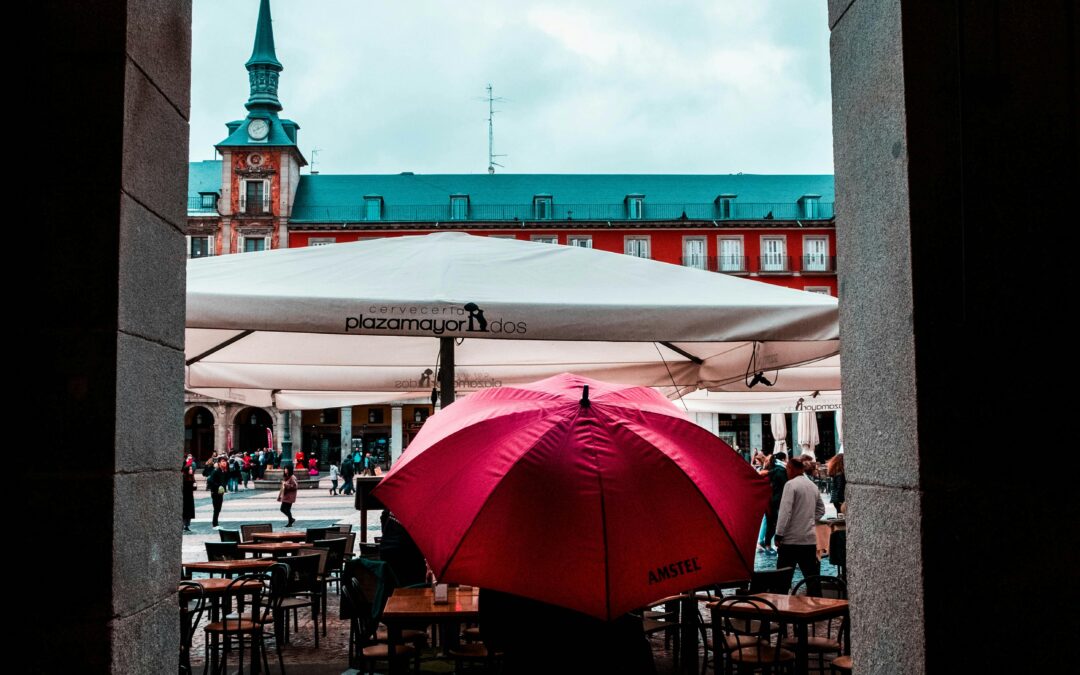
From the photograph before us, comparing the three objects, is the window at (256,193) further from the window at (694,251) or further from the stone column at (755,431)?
the stone column at (755,431)

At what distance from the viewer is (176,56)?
142 inches

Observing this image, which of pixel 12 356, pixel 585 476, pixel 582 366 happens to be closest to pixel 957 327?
pixel 585 476

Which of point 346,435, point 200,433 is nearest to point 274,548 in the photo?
point 346,435

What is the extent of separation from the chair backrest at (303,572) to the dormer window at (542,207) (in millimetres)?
48650

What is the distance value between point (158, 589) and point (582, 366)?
573 centimetres

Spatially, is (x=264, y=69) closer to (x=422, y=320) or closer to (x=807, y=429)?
(x=807, y=429)

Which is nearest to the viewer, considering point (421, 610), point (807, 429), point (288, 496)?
point (421, 610)

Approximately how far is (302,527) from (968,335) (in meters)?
21.8

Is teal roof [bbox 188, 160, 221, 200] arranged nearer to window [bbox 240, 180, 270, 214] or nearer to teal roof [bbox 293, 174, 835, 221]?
window [bbox 240, 180, 270, 214]

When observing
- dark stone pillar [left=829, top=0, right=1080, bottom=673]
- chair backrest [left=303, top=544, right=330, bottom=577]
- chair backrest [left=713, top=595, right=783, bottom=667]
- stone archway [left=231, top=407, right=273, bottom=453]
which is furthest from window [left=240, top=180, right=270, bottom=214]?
dark stone pillar [left=829, top=0, right=1080, bottom=673]

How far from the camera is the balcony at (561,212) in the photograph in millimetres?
56375

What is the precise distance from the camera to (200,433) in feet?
193

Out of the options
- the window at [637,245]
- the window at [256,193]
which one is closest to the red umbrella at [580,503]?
the window at [637,245]

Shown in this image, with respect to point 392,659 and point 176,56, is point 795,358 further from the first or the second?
point 176,56
